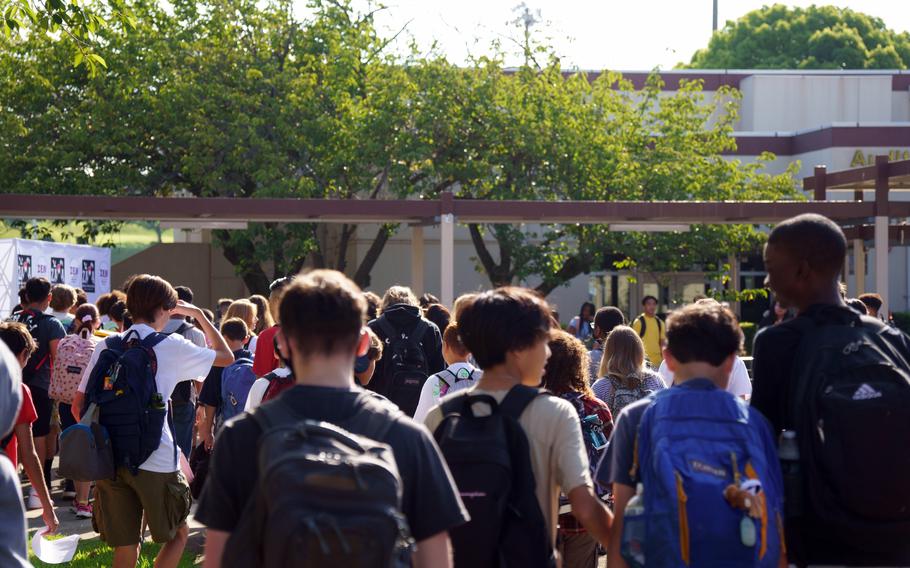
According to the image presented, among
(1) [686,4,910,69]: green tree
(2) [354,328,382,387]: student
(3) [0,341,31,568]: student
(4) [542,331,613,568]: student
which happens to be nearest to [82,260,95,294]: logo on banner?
(2) [354,328,382,387]: student

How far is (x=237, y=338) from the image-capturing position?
29.4 ft

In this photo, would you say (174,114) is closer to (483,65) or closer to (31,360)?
(483,65)

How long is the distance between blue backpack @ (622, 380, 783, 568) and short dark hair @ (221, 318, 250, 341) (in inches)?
233

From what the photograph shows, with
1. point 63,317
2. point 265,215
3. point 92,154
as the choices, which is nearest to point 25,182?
point 92,154

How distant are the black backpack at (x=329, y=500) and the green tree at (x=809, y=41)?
2551 inches

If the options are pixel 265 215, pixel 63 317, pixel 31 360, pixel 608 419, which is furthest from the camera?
pixel 265 215

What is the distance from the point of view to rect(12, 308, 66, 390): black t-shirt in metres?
10.2

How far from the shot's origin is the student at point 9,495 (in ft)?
10.2

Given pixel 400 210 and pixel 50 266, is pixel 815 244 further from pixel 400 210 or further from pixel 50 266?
pixel 400 210

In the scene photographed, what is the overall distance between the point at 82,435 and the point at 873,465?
153 inches

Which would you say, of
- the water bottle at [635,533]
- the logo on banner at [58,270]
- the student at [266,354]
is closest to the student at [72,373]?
the student at [266,354]

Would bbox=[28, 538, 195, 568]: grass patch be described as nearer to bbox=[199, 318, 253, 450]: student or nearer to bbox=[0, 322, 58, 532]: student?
bbox=[199, 318, 253, 450]: student

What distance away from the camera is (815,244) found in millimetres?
3668

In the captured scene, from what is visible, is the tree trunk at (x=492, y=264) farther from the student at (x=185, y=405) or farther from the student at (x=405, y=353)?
the student at (x=405, y=353)
